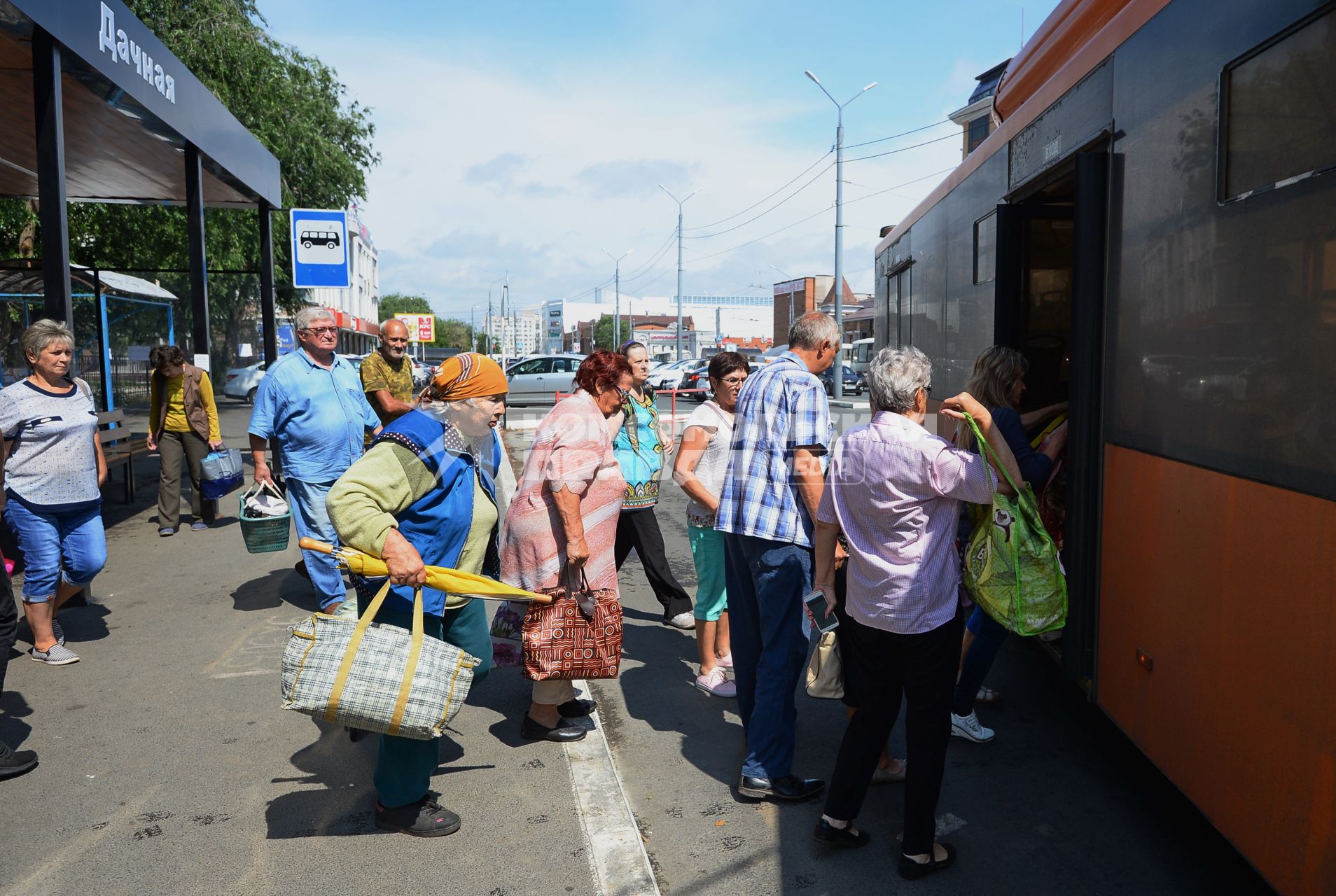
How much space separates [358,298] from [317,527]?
87900 mm

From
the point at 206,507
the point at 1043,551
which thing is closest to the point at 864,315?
the point at 206,507

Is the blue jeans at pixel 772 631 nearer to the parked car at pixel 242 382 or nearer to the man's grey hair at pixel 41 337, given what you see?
the man's grey hair at pixel 41 337

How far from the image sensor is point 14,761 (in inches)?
160

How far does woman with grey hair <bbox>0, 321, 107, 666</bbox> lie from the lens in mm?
5113

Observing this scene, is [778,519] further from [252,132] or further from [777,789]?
[252,132]

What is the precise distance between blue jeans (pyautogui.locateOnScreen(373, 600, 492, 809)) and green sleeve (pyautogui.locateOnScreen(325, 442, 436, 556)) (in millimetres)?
385

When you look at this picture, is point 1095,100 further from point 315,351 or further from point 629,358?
point 315,351

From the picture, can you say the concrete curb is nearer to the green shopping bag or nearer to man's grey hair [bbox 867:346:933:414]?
the green shopping bag

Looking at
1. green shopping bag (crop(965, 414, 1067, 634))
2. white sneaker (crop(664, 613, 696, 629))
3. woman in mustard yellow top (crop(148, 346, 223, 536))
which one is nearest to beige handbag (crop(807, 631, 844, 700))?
green shopping bag (crop(965, 414, 1067, 634))

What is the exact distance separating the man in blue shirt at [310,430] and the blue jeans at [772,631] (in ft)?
9.42

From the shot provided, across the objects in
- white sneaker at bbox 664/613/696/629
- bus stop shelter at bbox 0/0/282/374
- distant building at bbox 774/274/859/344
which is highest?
distant building at bbox 774/274/859/344

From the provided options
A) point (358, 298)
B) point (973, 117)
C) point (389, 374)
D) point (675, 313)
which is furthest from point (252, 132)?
point (675, 313)

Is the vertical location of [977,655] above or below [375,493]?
below

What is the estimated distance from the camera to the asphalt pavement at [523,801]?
3311 mm
